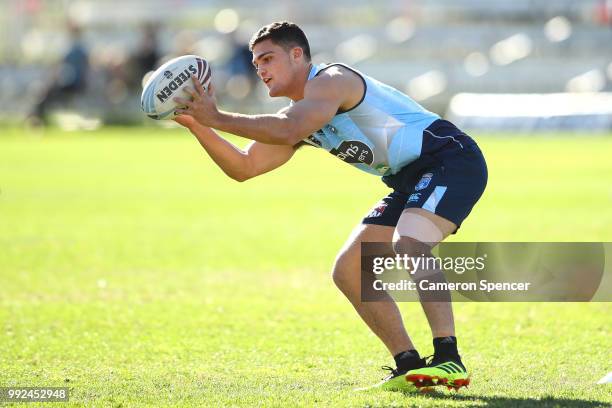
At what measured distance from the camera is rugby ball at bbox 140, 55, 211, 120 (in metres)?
6.59

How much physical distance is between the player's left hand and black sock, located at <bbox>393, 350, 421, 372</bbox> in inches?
76.4

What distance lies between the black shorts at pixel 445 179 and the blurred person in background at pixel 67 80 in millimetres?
26709

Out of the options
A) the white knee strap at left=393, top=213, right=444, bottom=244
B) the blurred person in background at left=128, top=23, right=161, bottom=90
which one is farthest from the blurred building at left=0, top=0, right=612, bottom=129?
the white knee strap at left=393, top=213, right=444, bottom=244

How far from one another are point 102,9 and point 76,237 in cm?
3057

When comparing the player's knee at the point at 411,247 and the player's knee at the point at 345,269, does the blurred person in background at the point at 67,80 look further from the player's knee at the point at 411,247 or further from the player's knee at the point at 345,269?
the player's knee at the point at 411,247

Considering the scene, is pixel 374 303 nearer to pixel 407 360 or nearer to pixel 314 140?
pixel 407 360

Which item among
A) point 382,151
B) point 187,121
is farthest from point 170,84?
point 382,151

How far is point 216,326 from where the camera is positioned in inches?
364

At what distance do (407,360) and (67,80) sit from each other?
27.7 metres

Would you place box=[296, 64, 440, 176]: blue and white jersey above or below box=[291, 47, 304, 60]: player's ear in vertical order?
below

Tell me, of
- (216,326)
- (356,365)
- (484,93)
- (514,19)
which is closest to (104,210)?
(216,326)

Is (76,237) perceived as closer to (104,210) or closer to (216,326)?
(104,210)

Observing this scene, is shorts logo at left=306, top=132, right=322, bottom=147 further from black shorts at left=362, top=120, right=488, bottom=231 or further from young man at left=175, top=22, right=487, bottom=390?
black shorts at left=362, top=120, right=488, bottom=231

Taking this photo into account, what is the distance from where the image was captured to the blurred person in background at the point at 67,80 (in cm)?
3300
